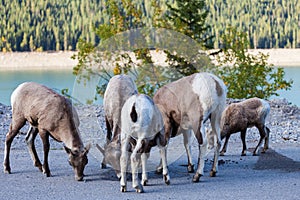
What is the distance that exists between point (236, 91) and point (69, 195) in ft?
61.3

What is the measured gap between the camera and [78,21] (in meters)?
108

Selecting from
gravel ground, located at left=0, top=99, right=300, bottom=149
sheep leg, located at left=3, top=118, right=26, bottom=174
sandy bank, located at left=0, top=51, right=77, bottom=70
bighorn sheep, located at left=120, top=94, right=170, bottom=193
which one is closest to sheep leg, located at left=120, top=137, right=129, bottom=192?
bighorn sheep, located at left=120, top=94, right=170, bottom=193

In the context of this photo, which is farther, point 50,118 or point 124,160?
point 50,118

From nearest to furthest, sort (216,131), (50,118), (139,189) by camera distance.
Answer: (139,189) → (50,118) → (216,131)

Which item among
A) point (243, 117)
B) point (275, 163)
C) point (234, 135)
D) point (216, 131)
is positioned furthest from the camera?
point (234, 135)

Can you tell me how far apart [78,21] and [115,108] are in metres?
99.8

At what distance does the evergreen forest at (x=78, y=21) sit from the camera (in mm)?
90625

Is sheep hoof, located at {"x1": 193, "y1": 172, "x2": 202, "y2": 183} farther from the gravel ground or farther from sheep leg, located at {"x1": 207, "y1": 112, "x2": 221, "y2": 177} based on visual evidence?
the gravel ground

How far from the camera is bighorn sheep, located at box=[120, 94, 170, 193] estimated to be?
8.90 metres

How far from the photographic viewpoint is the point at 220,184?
9609 mm

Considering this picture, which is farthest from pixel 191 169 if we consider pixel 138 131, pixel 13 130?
pixel 13 130

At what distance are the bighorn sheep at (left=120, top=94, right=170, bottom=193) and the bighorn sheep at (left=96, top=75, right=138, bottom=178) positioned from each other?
0.28m

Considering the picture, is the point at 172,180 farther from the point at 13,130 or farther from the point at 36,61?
the point at 36,61

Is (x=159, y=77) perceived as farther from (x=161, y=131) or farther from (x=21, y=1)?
(x=21, y=1)
